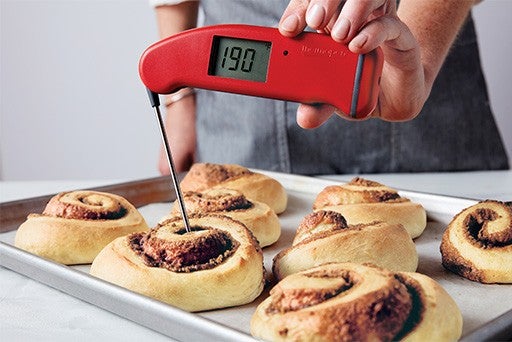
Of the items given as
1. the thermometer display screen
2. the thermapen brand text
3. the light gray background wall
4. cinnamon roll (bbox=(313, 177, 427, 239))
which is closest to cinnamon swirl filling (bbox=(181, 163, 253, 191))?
cinnamon roll (bbox=(313, 177, 427, 239))

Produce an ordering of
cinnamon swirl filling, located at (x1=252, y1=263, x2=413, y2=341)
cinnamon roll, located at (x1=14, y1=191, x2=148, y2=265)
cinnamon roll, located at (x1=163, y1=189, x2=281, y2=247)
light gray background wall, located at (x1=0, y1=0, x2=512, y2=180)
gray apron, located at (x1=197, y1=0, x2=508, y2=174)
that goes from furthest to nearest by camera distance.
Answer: light gray background wall, located at (x1=0, y1=0, x2=512, y2=180)
gray apron, located at (x1=197, y1=0, x2=508, y2=174)
cinnamon roll, located at (x1=163, y1=189, x2=281, y2=247)
cinnamon roll, located at (x1=14, y1=191, x2=148, y2=265)
cinnamon swirl filling, located at (x1=252, y1=263, x2=413, y2=341)

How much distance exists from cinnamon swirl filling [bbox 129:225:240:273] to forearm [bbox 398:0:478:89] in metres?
0.84

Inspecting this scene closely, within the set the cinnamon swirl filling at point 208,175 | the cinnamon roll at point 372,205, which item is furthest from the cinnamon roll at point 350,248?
the cinnamon swirl filling at point 208,175

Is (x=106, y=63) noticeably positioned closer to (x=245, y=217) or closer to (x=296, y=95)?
(x=245, y=217)

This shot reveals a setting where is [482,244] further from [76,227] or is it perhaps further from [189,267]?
[76,227]

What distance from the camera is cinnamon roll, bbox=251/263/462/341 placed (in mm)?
990

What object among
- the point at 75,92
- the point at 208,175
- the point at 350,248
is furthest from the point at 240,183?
the point at 75,92

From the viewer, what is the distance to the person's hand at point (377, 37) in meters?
1.24

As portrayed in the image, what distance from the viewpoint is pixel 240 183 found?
6.32 ft

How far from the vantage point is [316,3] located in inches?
50.1

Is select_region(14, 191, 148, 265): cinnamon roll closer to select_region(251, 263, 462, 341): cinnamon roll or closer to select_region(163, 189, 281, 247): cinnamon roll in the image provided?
select_region(163, 189, 281, 247): cinnamon roll

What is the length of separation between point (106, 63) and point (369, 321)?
129 inches

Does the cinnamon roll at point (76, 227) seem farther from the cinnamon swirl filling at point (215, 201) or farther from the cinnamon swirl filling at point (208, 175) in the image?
the cinnamon swirl filling at point (208, 175)

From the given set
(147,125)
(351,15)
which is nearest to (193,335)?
(351,15)
